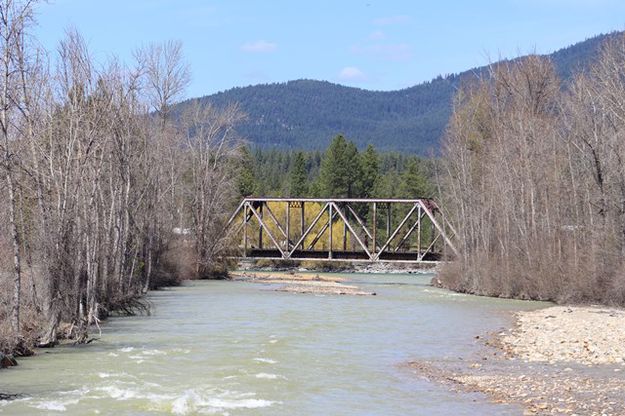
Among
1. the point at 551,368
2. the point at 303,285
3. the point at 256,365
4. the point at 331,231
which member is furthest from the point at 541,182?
the point at 331,231

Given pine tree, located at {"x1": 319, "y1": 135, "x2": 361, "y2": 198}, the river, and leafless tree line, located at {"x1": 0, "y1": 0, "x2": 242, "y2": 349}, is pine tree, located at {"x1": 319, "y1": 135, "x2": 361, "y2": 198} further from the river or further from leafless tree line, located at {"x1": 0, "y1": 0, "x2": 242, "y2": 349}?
the river

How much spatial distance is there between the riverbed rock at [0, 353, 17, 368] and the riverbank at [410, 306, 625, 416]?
8.57 metres

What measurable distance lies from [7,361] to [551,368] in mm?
11509

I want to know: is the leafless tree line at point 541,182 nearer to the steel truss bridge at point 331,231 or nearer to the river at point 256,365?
the steel truss bridge at point 331,231

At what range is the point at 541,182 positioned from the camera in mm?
43875

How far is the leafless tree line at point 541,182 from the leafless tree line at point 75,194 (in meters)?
17.7

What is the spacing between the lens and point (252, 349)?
72.5 feet

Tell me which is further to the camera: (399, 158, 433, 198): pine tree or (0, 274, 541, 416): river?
(399, 158, 433, 198): pine tree

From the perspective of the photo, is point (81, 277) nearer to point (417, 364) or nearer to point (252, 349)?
point (252, 349)

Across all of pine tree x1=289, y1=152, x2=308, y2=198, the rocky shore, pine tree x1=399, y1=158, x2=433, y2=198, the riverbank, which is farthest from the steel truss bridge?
the riverbank

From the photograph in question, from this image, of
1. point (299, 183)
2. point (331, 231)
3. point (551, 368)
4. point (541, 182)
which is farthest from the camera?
point (299, 183)

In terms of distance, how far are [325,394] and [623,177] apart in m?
22.8

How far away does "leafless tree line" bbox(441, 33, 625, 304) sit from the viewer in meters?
36.0

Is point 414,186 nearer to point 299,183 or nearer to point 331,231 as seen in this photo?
point 299,183
